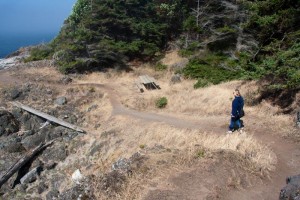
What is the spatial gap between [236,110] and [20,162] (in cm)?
1214

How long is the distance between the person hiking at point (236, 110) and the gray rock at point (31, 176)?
34.5ft

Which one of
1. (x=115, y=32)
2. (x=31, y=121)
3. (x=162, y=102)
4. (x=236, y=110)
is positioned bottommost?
(x=31, y=121)

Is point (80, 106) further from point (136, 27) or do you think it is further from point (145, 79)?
point (136, 27)

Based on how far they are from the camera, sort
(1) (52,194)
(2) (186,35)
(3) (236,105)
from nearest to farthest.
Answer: (3) (236,105) < (1) (52,194) < (2) (186,35)

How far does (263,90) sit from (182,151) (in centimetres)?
988

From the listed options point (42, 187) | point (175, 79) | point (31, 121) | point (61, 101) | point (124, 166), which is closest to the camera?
point (124, 166)

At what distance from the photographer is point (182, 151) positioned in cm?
1307

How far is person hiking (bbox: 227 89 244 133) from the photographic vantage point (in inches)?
624

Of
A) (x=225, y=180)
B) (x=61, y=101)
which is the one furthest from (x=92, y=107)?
(x=225, y=180)

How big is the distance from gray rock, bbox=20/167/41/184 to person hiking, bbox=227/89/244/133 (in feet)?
34.5

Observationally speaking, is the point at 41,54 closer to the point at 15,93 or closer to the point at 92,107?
the point at 15,93

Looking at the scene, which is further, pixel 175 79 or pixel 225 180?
pixel 175 79

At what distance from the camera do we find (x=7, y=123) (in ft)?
79.0

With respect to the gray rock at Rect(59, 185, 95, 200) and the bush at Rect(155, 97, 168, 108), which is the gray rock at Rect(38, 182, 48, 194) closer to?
the gray rock at Rect(59, 185, 95, 200)
